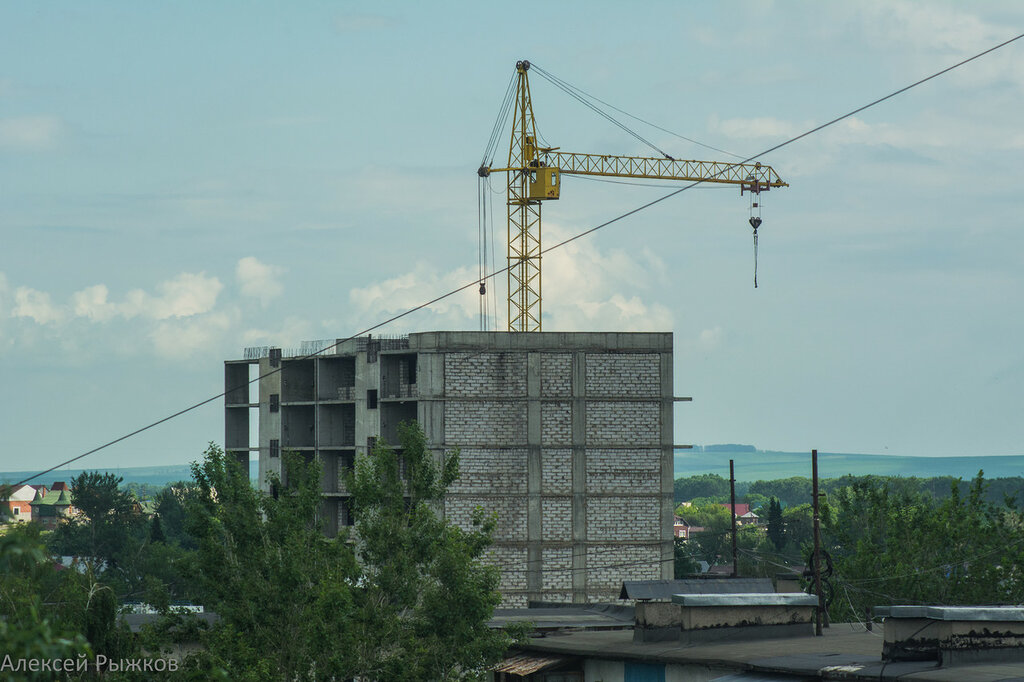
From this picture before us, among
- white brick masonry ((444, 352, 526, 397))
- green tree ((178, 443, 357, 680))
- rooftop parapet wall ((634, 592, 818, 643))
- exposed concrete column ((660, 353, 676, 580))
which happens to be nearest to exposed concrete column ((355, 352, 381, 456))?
white brick masonry ((444, 352, 526, 397))

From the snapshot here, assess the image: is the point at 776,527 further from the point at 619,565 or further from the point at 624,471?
the point at 619,565

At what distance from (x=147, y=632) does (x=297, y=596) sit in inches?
135

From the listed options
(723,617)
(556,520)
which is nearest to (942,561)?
(556,520)

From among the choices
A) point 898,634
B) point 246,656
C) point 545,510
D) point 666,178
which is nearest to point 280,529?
point 246,656

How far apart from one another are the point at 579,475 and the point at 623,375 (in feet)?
22.6

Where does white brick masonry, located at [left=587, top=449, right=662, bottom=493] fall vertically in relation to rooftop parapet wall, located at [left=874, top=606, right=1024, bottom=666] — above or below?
above

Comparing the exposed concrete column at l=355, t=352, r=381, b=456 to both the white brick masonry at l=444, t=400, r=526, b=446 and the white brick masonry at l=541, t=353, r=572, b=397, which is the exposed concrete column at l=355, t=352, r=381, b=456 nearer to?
the white brick masonry at l=444, t=400, r=526, b=446

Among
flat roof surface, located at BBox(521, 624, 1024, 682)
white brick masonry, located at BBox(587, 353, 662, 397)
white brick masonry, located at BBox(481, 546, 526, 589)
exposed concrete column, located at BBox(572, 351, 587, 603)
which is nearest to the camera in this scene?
flat roof surface, located at BBox(521, 624, 1024, 682)

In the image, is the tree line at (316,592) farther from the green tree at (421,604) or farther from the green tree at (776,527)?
the green tree at (776,527)

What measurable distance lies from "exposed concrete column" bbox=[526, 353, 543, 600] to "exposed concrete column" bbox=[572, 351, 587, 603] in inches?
84.7

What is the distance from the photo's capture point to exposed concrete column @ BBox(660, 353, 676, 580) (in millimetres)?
80625

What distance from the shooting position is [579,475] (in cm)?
8000

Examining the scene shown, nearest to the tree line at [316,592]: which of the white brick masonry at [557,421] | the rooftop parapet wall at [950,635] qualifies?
the rooftop parapet wall at [950,635]

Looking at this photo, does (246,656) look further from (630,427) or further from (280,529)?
(630,427)
